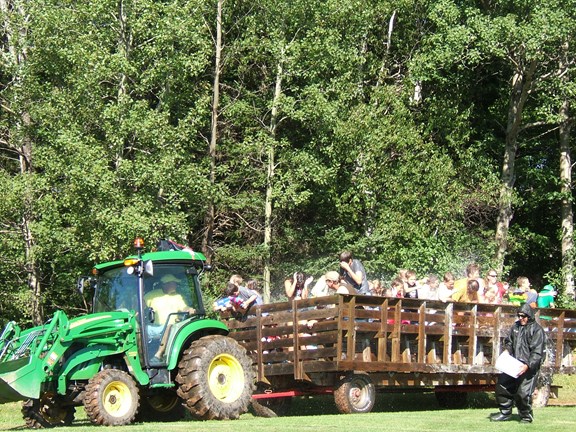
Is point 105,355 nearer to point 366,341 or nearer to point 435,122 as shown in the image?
point 366,341

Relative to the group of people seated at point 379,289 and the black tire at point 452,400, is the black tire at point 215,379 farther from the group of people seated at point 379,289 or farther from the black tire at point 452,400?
the black tire at point 452,400

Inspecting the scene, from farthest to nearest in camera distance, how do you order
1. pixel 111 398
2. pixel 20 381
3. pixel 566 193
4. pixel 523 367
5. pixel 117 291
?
1. pixel 566 193
2. pixel 117 291
3. pixel 523 367
4. pixel 111 398
5. pixel 20 381

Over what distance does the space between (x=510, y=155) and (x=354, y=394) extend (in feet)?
58.0

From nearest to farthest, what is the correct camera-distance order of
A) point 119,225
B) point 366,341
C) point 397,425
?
point 397,425 → point 366,341 → point 119,225

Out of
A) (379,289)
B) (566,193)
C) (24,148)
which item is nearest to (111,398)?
(379,289)

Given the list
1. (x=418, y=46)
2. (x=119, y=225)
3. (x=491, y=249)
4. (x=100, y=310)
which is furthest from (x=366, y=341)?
(x=418, y=46)

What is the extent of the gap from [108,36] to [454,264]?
11245 millimetres

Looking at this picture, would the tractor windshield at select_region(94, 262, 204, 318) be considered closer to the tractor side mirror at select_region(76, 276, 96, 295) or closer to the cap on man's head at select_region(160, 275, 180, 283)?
the cap on man's head at select_region(160, 275, 180, 283)

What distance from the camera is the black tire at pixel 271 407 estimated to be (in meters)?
17.0

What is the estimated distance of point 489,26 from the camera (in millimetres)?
29891

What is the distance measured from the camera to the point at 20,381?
1342 centimetres

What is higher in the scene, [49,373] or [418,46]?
[418,46]

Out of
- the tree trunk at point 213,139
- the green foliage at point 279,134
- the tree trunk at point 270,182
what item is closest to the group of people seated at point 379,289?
the green foliage at point 279,134

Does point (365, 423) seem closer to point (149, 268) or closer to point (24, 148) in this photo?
point (149, 268)
